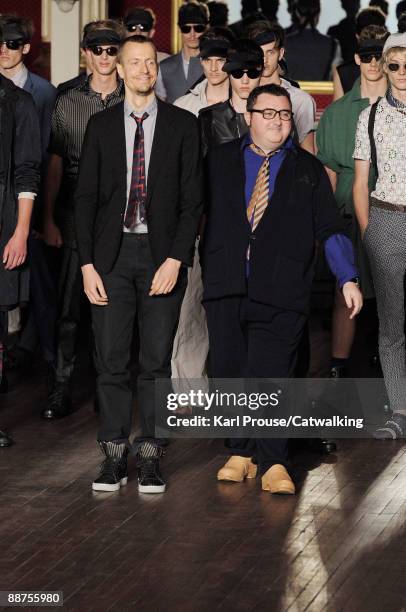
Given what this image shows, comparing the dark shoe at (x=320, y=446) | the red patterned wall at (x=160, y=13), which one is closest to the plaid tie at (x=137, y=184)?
the dark shoe at (x=320, y=446)

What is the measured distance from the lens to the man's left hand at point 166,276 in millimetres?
5578

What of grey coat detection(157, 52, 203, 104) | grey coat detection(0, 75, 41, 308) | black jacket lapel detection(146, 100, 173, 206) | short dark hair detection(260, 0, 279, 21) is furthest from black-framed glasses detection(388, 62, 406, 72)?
short dark hair detection(260, 0, 279, 21)

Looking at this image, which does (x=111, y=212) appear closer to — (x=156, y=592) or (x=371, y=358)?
(x=156, y=592)

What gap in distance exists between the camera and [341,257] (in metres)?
5.67

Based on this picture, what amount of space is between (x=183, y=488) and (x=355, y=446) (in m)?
1.03

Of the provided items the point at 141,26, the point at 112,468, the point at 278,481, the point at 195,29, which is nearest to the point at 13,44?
the point at 141,26

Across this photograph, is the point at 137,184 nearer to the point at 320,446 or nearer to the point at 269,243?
the point at 269,243

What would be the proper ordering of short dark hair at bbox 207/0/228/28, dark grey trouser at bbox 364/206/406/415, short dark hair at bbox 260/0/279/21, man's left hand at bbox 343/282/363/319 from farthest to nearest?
short dark hair at bbox 260/0/279/21 < short dark hair at bbox 207/0/228/28 < dark grey trouser at bbox 364/206/406/415 < man's left hand at bbox 343/282/363/319

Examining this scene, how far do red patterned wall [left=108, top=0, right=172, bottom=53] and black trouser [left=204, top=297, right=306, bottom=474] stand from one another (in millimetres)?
5741

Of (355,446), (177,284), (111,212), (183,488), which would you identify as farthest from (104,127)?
(355,446)

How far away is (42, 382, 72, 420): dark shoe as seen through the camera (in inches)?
272

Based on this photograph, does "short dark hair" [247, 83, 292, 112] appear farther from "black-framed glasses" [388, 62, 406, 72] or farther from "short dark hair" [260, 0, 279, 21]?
"short dark hair" [260, 0, 279, 21]

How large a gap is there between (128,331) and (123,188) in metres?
0.58

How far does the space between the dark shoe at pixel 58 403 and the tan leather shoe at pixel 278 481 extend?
4.92 ft
